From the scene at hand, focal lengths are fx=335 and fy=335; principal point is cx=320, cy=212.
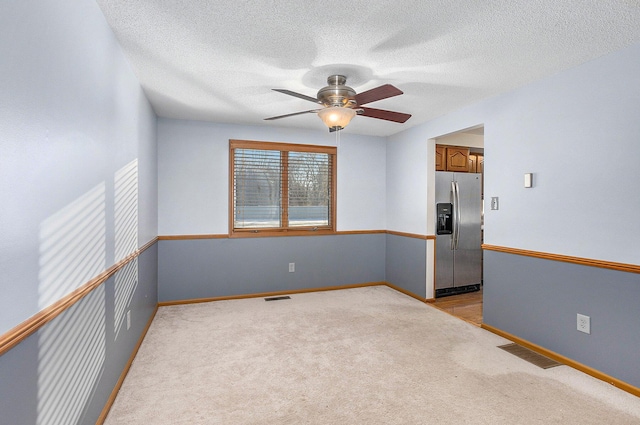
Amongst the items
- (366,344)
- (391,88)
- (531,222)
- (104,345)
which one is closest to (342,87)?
(391,88)

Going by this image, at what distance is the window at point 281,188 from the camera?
188 inches

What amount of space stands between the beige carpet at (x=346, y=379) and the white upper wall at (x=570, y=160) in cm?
105

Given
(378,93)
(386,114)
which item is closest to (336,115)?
(378,93)

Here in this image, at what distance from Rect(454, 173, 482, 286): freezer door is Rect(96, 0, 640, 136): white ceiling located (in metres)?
1.85

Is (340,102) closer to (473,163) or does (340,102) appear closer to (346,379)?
(346,379)

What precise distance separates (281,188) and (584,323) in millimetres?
3718

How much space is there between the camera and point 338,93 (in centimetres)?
288

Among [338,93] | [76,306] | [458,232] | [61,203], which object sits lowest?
[76,306]

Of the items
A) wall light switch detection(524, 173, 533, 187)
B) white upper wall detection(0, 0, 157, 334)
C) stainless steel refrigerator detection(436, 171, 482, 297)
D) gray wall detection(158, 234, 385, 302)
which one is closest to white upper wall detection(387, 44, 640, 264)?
wall light switch detection(524, 173, 533, 187)

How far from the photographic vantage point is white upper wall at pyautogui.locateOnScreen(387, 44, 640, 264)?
7.91 feet

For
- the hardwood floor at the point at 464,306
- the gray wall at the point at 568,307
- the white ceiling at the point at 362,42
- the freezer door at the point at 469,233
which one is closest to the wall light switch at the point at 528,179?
the gray wall at the point at 568,307

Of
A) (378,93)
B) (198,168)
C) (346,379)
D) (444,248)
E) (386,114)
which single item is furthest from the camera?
(444,248)

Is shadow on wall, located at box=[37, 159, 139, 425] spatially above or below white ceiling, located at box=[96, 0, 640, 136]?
below

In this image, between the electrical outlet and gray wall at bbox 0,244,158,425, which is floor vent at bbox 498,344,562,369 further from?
gray wall at bbox 0,244,158,425
